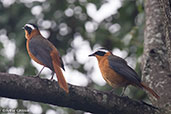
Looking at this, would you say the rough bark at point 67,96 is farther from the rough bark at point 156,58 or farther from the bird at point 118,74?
the bird at point 118,74

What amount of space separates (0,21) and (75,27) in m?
1.91

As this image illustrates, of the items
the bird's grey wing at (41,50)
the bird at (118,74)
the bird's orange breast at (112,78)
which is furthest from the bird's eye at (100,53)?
the bird's grey wing at (41,50)

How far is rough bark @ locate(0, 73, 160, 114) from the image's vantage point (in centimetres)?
381

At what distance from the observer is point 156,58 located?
17.5 ft

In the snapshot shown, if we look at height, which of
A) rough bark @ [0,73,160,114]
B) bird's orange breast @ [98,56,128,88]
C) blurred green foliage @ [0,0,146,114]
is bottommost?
rough bark @ [0,73,160,114]

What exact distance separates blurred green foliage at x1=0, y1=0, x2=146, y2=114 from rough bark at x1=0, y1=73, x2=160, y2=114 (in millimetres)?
2438

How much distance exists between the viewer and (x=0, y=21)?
7.39 metres

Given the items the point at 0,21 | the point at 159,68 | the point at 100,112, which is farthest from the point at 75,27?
the point at 100,112

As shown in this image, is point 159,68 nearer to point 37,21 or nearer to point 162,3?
point 162,3

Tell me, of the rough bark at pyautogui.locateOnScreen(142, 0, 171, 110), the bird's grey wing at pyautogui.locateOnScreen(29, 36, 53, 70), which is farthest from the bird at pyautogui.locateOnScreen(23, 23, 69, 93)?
the rough bark at pyautogui.locateOnScreen(142, 0, 171, 110)

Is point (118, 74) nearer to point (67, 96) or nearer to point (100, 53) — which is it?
point (100, 53)

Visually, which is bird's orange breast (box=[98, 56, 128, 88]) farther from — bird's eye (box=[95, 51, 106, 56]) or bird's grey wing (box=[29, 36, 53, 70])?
bird's grey wing (box=[29, 36, 53, 70])

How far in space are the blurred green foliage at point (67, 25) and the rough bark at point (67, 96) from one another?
244 cm

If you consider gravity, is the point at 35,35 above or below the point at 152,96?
above
